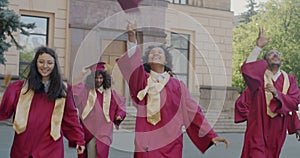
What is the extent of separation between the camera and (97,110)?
7.70 metres

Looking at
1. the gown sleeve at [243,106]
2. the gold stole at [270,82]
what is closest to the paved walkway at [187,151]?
the gown sleeve at [243,106]

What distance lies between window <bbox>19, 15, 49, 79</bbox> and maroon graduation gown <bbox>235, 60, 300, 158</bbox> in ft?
42.3

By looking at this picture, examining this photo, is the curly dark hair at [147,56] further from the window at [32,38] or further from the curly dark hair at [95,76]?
the window at [32,38]

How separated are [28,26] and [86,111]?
16.7 feet

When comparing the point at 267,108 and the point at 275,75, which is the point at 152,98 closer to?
the point at 267,108

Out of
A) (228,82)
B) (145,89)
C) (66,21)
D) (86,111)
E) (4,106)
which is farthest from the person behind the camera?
(228,82)

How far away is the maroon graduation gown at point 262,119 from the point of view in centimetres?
688

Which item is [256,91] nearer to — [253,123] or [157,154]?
[253,123]

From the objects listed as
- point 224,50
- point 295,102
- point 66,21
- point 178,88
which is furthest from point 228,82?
point 178,88

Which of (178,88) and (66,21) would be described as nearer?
(178,88)

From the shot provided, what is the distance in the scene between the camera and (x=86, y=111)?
7645 mm

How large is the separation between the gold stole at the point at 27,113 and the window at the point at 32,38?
13963 millimetres

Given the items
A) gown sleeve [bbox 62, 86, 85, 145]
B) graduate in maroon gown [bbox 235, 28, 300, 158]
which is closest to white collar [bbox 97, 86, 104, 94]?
graduate in maroon gown [bbox 235, 28, 300, 158]

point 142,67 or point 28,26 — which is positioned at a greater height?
point 28,26
